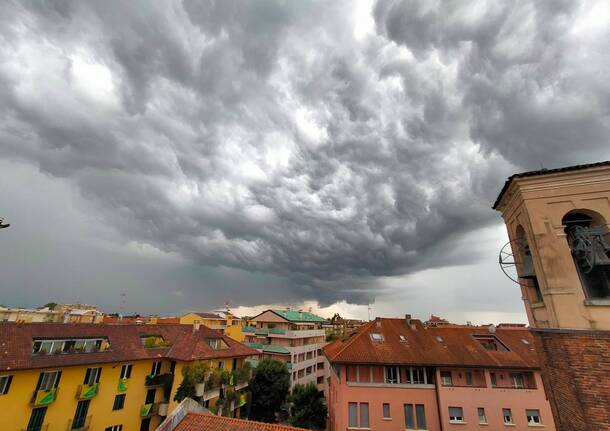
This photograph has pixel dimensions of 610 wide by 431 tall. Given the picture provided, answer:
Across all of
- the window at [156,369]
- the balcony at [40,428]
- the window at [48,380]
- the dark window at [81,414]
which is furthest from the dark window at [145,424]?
the window at [48,380]

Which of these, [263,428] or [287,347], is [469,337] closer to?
[263,428]

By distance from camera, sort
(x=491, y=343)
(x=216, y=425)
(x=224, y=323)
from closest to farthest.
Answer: (x=216, y=425)
(x=491, y=343)
(x=224, y=323)

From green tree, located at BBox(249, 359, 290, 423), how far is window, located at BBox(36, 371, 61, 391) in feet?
73.7

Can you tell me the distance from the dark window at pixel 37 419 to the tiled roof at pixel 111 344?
9.99 ft

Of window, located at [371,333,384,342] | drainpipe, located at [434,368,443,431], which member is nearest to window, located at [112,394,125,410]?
window, located at [371,333,384,342]

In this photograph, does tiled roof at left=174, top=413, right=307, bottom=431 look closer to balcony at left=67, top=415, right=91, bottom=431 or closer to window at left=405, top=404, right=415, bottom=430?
window at left=405, top=404, right=415, bottom=430

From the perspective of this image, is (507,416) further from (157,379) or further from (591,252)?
(157,379)

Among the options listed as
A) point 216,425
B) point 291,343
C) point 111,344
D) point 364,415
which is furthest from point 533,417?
point 111,344

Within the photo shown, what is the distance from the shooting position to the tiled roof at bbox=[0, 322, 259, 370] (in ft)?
71.9

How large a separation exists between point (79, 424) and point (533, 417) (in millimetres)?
37626

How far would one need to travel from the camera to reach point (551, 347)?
306 inches

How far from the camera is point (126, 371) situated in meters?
27.1

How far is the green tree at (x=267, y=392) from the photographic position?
37.9m

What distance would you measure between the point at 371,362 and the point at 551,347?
62.2 ft
